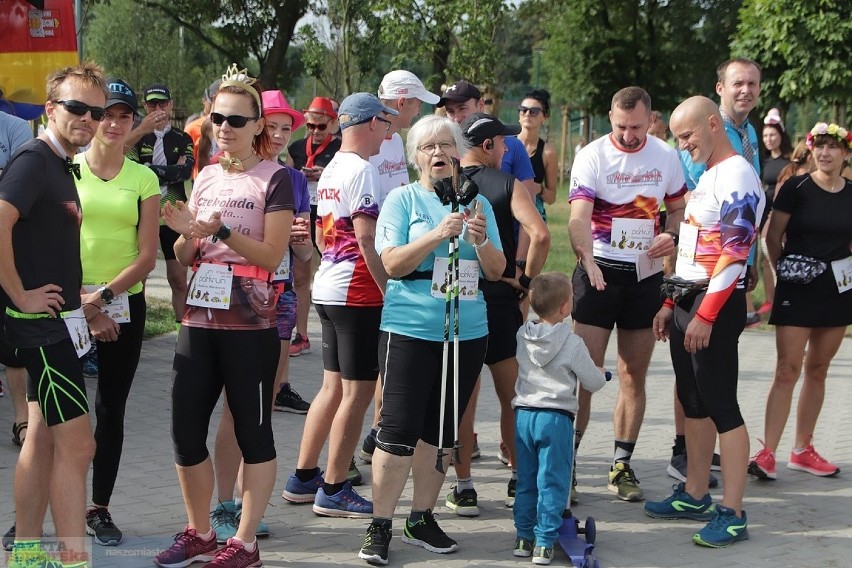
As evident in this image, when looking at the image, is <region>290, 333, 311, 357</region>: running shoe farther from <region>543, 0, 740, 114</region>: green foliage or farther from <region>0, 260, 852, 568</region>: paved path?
<region>543, 0, 740, 114</region>: green foliage

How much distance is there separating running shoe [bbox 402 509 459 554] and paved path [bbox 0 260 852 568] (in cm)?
4

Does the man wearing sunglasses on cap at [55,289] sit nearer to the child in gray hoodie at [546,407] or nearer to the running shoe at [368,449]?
the child in gray hoodie at [546,407]

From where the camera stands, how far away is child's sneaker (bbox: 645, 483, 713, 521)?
222 inches

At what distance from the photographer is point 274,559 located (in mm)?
4914

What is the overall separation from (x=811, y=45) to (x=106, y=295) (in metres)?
12.1

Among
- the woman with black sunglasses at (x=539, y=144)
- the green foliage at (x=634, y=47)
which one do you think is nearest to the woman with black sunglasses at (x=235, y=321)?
the woman with black sunglasses at (x=539, y=144)

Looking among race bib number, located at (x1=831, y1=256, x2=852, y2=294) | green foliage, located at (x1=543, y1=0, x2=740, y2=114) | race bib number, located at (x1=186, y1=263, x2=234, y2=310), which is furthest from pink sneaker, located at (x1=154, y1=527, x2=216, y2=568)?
green foliage, located at (x1=543, y1=0, x2=740, y2=114)

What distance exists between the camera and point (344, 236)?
5.48 meters

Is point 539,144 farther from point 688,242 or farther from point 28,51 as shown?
point 28,51

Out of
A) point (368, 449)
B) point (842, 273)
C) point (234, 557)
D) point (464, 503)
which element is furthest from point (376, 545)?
point (842, 273)

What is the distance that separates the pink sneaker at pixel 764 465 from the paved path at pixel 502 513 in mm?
52

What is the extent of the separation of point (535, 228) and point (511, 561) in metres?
1.58

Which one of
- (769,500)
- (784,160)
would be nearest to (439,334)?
(769,500)

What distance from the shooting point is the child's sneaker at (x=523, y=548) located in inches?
199
